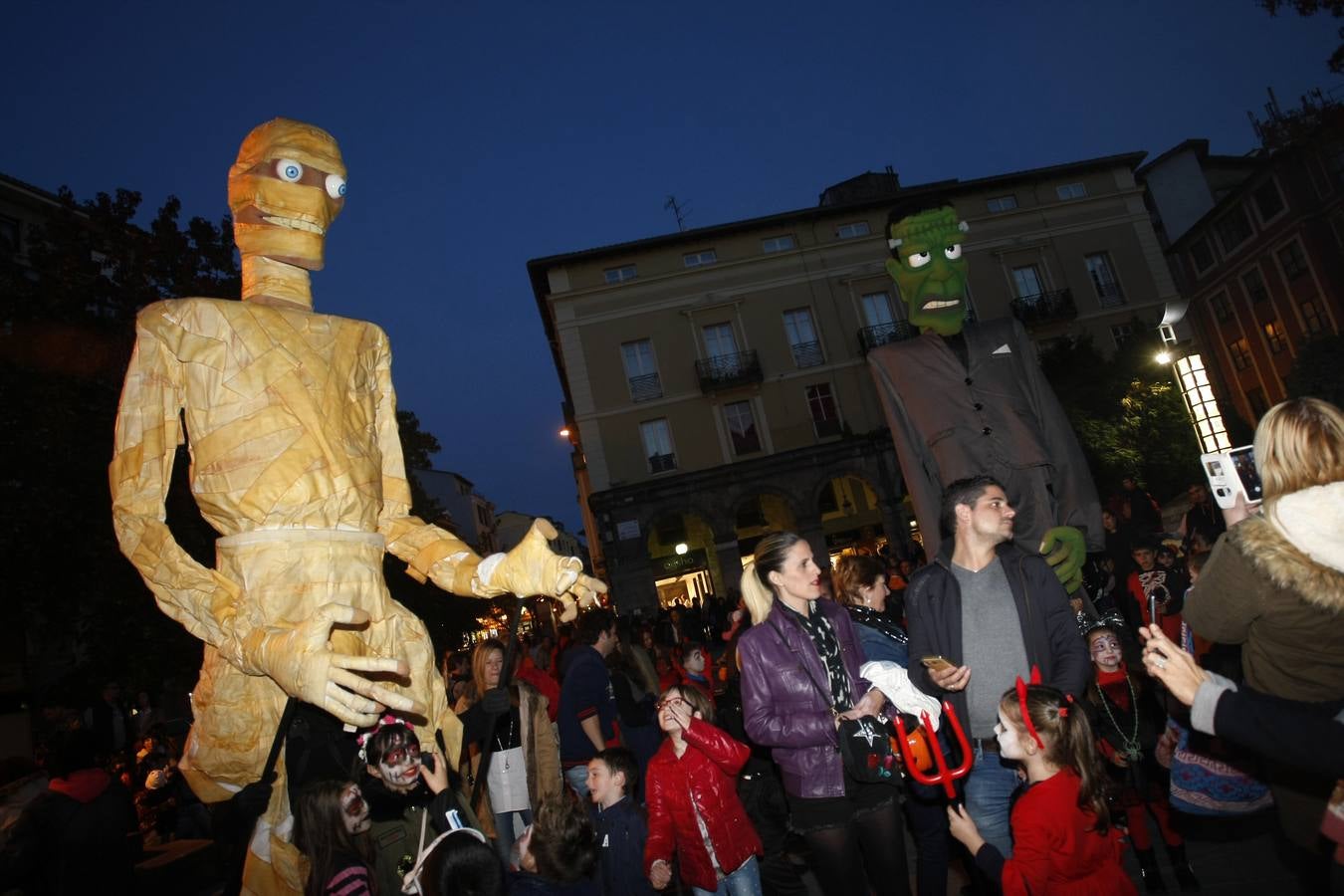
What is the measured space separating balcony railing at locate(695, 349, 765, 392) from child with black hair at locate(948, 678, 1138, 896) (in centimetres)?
2143

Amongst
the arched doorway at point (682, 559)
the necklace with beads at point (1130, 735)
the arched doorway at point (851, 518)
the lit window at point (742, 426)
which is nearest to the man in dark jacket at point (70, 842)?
the necklace with beads at point (1130, 735)

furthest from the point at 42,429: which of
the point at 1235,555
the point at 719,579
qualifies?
the point at 719,579

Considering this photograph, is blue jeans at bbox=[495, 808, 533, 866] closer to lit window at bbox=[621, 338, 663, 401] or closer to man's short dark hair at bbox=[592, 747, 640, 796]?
man's short dark hair at bbox=[592, 747, 640, 796]

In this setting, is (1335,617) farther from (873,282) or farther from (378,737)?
(873,282)

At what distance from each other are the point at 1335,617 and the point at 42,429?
10.7 meters

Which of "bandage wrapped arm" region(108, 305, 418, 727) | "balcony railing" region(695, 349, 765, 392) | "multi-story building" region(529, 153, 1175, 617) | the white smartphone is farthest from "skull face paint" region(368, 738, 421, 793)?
"balcony railing" region(695, 349, 765, 392)

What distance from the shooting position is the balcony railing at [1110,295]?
2627 centimetres

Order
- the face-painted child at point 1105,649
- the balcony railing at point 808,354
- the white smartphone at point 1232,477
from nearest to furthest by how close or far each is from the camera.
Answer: the white smartphone at point 1232,477, the face-painted child at point 1105,649, the balcony railing at point 808,354

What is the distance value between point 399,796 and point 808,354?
23.1 meters

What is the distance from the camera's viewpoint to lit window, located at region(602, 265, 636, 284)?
2498 centimetres

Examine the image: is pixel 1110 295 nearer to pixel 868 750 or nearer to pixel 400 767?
pixel 868 750

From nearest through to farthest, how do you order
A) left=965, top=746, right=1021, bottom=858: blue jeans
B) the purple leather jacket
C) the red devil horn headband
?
the red devil horn headband < left=965, top=746, right=1021, bottom=858: blue jeans < the purple leather jacket

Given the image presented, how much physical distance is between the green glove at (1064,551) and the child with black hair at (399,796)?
2399 millimetres

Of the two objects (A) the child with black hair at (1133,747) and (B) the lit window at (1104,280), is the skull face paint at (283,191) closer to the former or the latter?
(A) the child with black hair at (1133,747)
